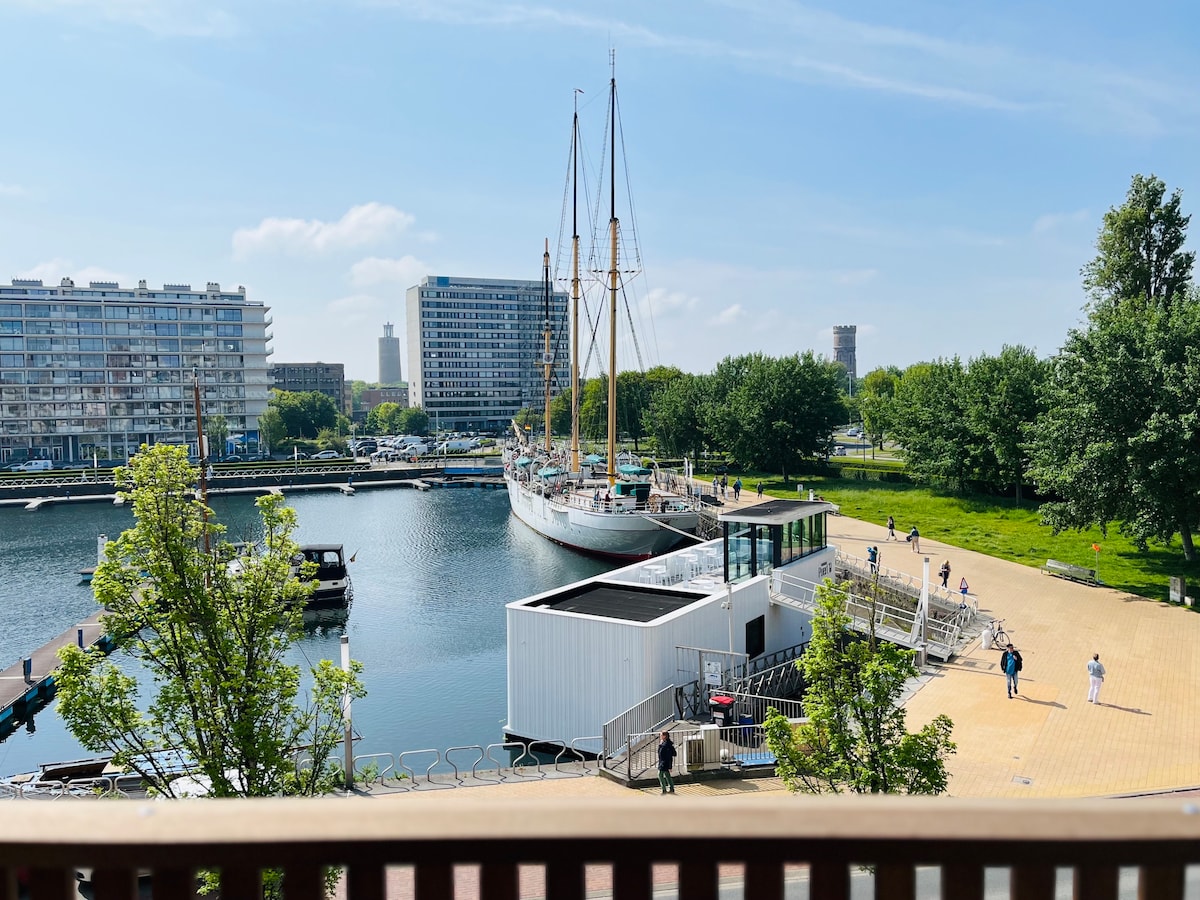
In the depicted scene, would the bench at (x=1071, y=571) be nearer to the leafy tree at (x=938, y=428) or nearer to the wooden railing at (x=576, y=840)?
the leafy tree at (x=938, y=428)

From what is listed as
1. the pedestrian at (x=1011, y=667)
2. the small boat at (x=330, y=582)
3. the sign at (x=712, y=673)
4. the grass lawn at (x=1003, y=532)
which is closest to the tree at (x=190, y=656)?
the sign at (x=712, y=673)

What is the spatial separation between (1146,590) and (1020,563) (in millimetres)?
5780

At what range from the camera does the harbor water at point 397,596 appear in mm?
22500

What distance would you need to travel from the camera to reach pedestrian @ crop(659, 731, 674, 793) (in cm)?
1470

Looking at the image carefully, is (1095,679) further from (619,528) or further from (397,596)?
(619,528)

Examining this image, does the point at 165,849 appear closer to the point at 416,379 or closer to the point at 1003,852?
the point at 1003,852

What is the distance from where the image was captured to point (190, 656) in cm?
975

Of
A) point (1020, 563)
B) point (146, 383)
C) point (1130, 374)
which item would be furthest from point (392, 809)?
point (146, 383)

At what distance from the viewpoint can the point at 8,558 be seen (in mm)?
46812

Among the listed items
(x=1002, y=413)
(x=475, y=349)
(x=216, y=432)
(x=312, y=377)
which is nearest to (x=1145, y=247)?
(x=1002, y=413)

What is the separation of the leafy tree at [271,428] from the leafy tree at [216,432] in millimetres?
4257

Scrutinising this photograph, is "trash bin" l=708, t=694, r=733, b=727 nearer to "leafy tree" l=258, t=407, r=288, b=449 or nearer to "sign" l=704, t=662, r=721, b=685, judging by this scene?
"sign" l=704, t=662, r=721, b=685

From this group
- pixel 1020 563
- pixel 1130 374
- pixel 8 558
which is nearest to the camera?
pixel 1130 374

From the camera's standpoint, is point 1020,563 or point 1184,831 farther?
point 1020,563
